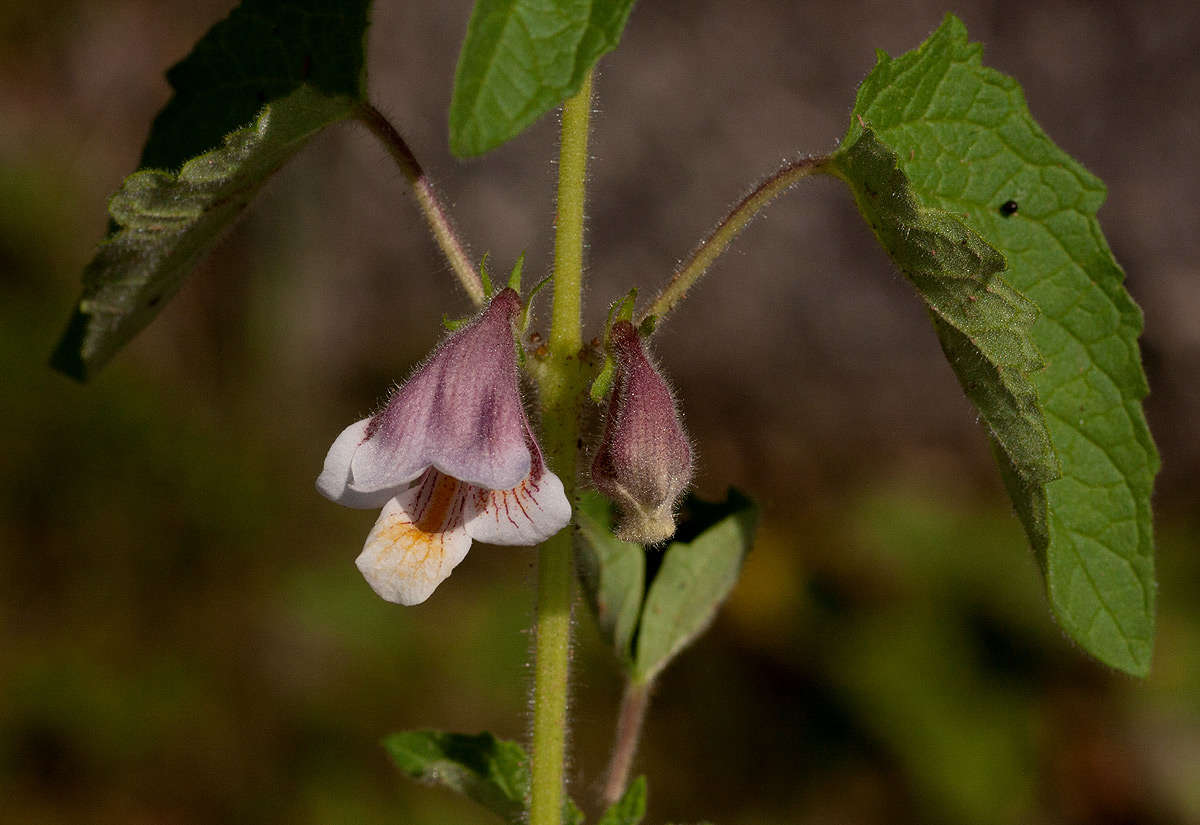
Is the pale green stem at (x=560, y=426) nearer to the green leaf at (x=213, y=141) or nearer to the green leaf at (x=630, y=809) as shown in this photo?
the green leaf at (x=630, y=809)

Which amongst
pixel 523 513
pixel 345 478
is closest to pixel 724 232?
pixel 523 513

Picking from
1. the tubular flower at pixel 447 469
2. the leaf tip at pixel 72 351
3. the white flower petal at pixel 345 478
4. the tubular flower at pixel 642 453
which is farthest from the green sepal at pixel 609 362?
the leaf tip at pixel 72 351

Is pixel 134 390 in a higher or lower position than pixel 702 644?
higher

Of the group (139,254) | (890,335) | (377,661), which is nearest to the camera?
(139,254)

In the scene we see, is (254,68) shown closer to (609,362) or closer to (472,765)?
(609,362)

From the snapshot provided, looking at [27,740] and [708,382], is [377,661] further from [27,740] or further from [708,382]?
[708,382]

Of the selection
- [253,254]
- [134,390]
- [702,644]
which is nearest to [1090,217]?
[702,644]
